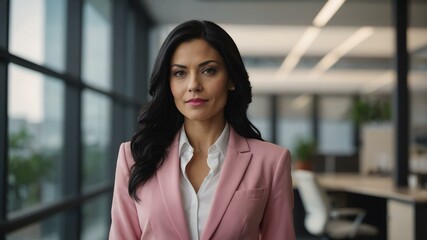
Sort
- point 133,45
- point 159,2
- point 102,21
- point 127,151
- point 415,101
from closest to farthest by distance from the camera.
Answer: point 127,151, point 102,21, point 159,2, point 133,45, point 415,101

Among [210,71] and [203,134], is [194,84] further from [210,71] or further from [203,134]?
[203,134]

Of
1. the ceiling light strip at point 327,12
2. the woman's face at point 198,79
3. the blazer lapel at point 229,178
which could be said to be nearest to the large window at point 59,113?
the woman's face at point 198,79

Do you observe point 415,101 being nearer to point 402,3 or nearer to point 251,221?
point 402,3

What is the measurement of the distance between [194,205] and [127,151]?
0.25 metres

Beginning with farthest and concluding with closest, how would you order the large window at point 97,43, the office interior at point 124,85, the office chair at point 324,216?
the office chair at point 324,216, the large window at point 97,43, the office interior at point 124,85

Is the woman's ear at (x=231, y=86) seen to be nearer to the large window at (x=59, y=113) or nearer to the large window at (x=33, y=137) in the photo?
the large window at (x=59, y=113)

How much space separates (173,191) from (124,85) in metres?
5.35

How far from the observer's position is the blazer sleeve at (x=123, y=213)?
138cm

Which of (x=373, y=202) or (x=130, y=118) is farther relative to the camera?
(x=130, y=118)

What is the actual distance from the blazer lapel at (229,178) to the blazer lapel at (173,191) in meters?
0.06

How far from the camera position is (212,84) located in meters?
1.36

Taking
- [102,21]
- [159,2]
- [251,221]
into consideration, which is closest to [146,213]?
[251,221]

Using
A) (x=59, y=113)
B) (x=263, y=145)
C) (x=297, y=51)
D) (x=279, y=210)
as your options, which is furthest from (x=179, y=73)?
(x=297, y=51)

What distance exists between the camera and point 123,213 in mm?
1390
